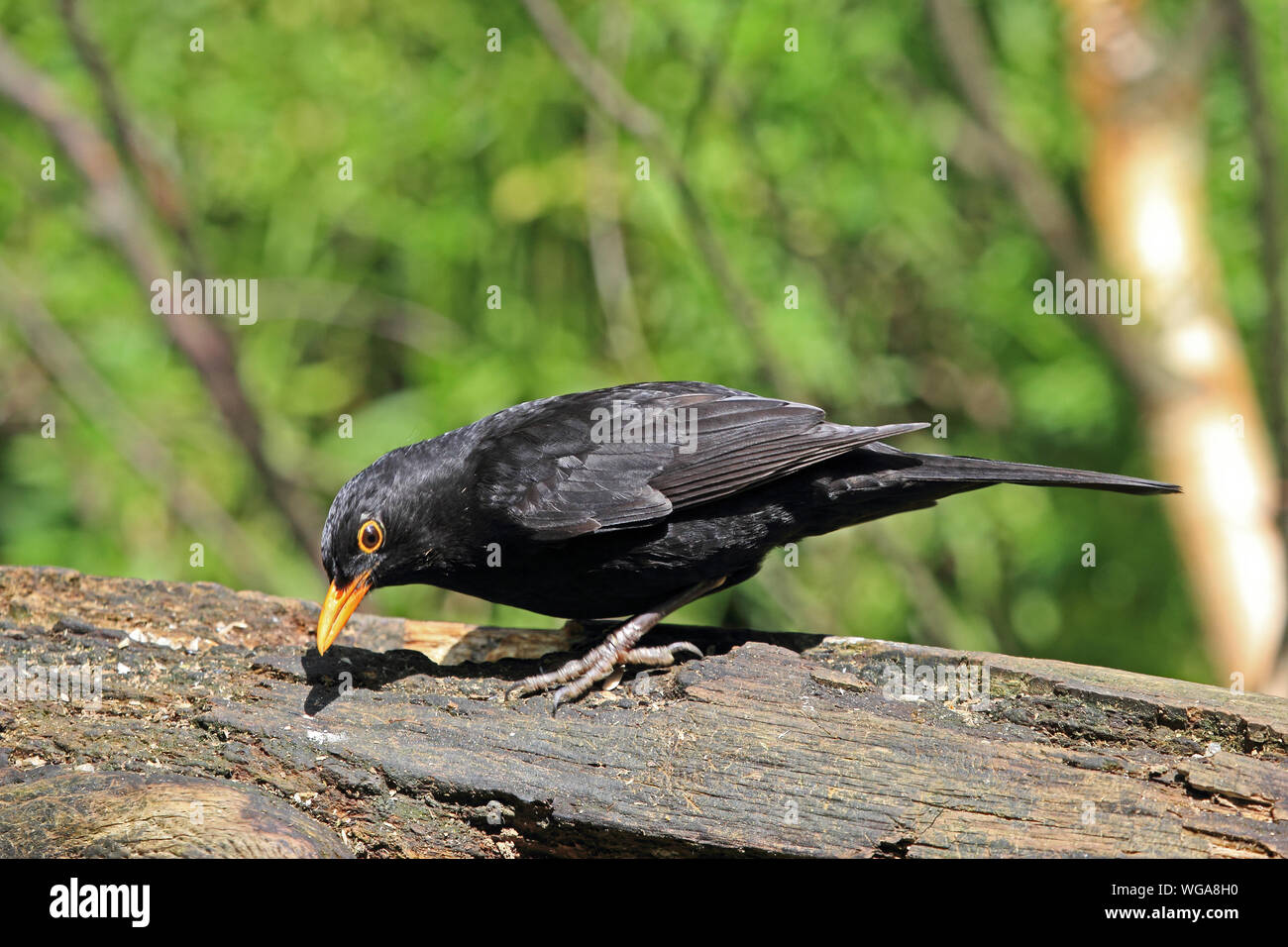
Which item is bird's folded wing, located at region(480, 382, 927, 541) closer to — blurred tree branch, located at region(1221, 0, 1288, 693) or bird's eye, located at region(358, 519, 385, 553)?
bird's eye, located at region(358, 519, 385, 553)

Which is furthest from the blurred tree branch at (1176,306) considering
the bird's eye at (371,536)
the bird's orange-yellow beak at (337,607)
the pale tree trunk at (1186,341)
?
the bird's orange-yellow beak at (337,607)

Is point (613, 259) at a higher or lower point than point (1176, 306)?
higher

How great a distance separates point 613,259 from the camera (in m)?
6.34

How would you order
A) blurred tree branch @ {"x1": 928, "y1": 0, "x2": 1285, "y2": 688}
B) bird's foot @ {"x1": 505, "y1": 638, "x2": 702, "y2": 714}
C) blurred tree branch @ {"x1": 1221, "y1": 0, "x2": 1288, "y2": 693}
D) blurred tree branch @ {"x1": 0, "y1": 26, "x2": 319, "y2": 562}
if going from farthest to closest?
blurred tree branch @ {"x1": 0, "y1": 26, "x2": 319, "y2": 562} → blurred tree branch @ {"x1": 928, "y1": 0, "x2": 1285, "y2": 688} → blurred tree branch @ {"x1": 1221, "y1": 0, "x2": 1288, "y2": 693} → bird's foot @ {"x1": 505, "y1": 638, "x2": 702, "y2": 714}

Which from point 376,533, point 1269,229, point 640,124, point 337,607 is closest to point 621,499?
point 376,533

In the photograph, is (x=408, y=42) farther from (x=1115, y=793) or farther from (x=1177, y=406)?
(x=1115, y=793)

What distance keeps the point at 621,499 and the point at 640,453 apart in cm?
22

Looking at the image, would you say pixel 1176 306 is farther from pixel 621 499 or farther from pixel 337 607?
pixel 337 607

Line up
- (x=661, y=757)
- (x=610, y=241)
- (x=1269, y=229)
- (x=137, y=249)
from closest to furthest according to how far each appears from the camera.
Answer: (x=661, y=757) → (x=1269, y=229) → (x=137, y=249) → (x=610, y=241)

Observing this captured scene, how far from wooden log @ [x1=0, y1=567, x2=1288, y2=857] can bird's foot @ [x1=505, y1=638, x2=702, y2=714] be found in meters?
0.06

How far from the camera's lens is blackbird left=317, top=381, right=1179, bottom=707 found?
3.55 metres

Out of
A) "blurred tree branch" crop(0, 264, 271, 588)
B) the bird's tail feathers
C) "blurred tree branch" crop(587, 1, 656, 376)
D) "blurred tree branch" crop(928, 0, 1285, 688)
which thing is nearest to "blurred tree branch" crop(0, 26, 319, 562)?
"blurred tree branch" crop(0, 264, 271, 588)

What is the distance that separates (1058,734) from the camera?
299 cm

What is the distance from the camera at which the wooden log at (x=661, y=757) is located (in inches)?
108
